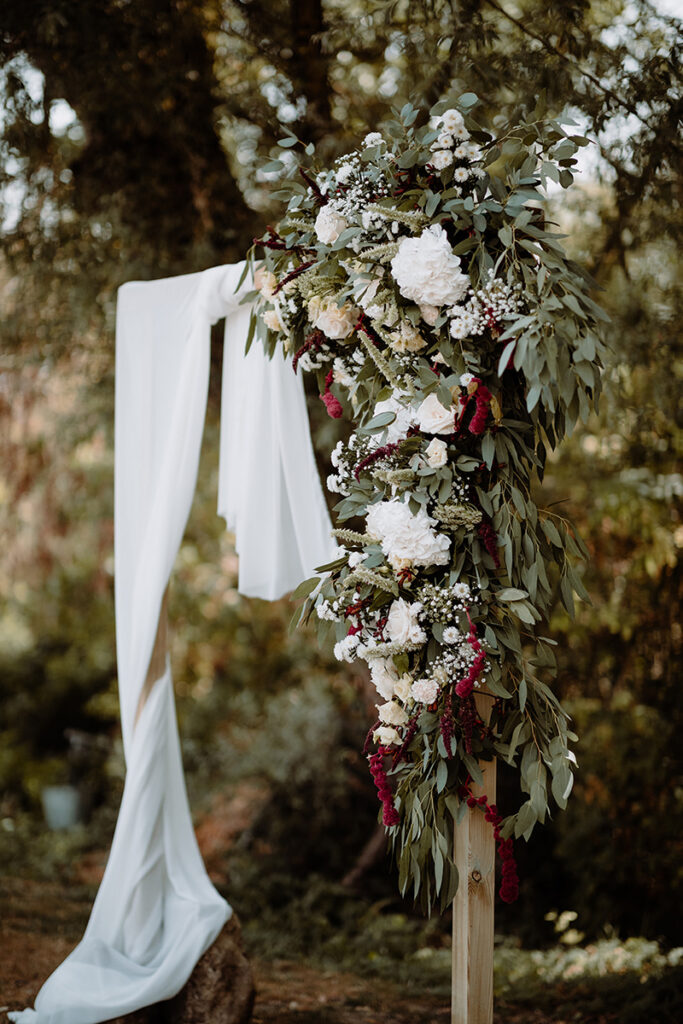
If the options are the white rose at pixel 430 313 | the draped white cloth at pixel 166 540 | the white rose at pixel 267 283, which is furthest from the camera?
the draped white cloth at pixel 166 540

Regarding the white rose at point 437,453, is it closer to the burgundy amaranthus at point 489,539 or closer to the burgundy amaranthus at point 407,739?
the burgundy amaranthus at point 489,539

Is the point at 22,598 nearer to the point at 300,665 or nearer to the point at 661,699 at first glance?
the point at 300,665

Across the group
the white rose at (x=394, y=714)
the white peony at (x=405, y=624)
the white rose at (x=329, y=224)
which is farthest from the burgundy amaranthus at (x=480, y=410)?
the white rose at (x=394, y=714)

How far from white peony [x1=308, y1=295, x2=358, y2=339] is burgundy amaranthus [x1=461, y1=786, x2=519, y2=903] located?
1.15 meters

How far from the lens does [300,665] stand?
6305 millimetres

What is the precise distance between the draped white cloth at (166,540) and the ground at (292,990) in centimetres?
43

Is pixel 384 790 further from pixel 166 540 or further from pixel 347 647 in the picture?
pixel 166 540

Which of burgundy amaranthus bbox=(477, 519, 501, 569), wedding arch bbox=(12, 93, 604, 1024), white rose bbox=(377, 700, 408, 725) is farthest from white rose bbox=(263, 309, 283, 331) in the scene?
white rose bbox=(377, 700, 408, 725)

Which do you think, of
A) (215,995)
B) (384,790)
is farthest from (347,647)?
(215,995)

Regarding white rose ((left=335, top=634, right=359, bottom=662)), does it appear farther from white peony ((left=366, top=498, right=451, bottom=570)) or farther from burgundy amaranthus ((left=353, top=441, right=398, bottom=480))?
burgundy amaranthus ((left=353, top=441, right=398, bottom=480))

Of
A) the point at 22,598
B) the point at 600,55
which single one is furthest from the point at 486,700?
the point at 22,598

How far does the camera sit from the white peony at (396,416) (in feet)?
6.92

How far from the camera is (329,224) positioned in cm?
213

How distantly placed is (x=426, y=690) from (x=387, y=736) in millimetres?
210
